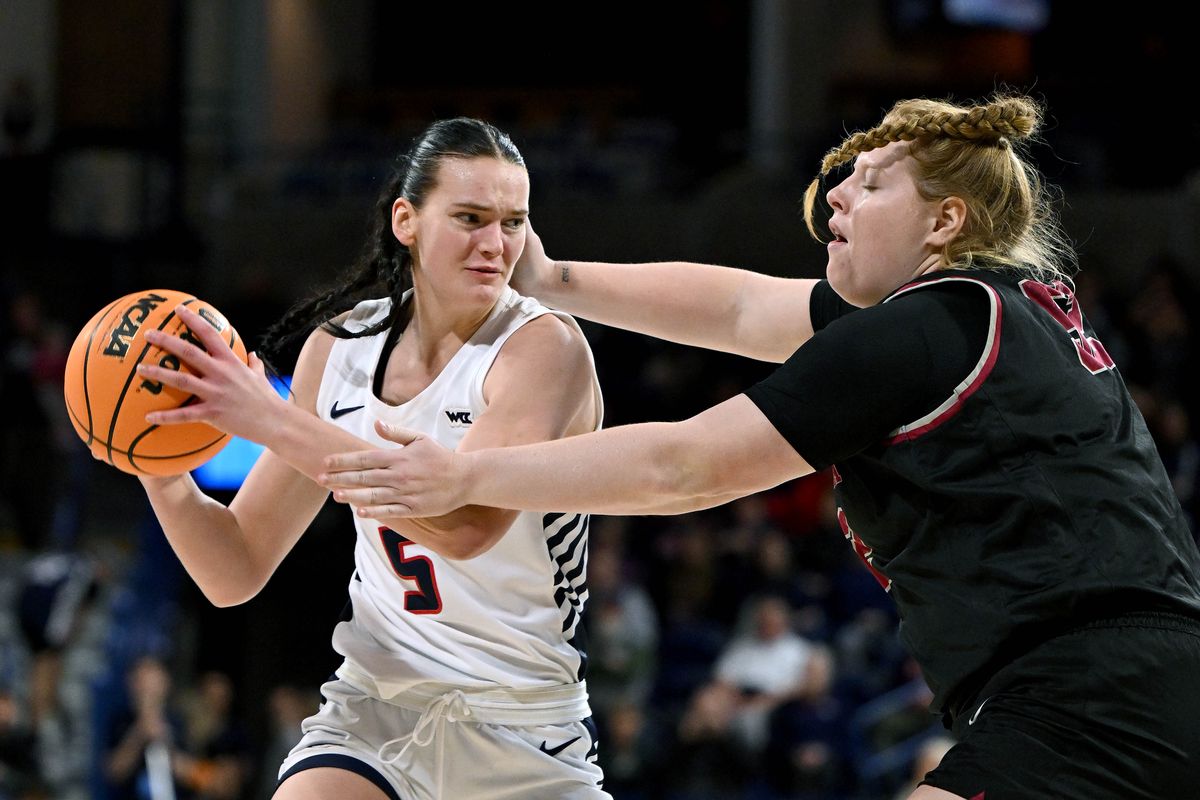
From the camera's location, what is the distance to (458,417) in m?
3.25

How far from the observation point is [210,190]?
1546cm

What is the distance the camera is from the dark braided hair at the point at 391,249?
3273 millimetres

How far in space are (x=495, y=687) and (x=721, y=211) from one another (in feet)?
33.9

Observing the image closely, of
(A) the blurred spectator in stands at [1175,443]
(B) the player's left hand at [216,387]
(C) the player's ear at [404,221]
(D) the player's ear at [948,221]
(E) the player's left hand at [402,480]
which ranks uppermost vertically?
(D) the player's ear at [948,221]

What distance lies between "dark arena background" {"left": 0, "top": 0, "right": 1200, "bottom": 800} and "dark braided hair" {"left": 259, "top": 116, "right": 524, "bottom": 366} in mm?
3450

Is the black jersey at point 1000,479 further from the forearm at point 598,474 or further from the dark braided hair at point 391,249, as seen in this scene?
the dark braided hair at point 391,249

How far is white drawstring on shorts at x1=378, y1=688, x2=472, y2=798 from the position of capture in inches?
125

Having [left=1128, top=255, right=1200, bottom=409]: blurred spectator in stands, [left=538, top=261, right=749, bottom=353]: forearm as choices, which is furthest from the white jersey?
[left=1128, top=255, right=1200, bottom=409]: blurred spectator in stands

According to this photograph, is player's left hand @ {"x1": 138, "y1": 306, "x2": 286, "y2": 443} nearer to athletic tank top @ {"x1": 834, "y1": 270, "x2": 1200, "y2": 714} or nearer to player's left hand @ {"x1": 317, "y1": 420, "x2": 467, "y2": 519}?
player's left hand @ {"x1": 317, "y1": 420, "x2": 467, "y2": 519}

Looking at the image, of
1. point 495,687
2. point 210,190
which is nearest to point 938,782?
point 495,687

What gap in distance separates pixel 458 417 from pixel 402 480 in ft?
2.35

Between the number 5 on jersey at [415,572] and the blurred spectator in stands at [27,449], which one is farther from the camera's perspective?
the blurred spectator in stands at [27,449]

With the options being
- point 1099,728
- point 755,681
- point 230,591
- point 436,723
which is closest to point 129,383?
point 230,591

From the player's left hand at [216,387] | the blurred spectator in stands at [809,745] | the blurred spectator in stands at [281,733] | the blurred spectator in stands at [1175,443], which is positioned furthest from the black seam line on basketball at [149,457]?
the blurred spectator in stands at [1175,443]
